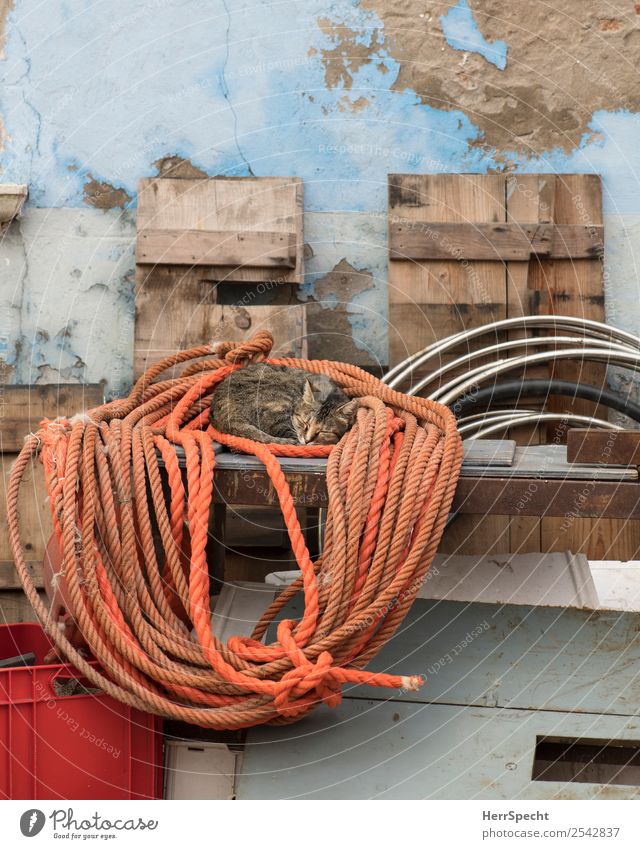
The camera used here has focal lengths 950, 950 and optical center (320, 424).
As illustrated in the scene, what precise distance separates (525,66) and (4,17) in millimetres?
2102

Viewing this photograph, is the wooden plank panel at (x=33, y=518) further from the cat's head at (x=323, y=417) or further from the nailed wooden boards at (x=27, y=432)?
the cat's head at (x=323, y=417)

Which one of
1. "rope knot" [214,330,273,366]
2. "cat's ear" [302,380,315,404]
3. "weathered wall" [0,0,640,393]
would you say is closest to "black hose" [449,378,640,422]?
"weathered wall" [0,0,640,393]

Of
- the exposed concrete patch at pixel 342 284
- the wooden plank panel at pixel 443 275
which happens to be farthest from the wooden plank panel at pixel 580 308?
the exposed concrete patch at pixel 342 284

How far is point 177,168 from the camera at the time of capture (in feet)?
12.5

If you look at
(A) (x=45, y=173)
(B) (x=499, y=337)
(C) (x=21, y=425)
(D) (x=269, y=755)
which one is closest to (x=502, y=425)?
(B) (x=499, y=337)

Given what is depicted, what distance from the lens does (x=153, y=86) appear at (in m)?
3.83

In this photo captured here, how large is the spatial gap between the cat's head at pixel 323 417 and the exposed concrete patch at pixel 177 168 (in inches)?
49.4

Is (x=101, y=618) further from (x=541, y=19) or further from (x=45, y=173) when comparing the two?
(x=541, y=19)

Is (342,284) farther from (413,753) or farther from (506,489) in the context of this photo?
(413,753)

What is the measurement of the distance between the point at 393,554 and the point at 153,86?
2.38m

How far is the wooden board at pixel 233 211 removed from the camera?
366 cm

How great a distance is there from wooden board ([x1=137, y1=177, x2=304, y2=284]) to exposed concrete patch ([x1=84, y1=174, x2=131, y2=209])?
163mm

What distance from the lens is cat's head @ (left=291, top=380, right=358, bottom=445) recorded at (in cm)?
276

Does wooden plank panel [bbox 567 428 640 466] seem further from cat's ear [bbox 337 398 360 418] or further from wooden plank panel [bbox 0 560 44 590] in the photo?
wooden plank panel [bbox 0 560 44 590]
